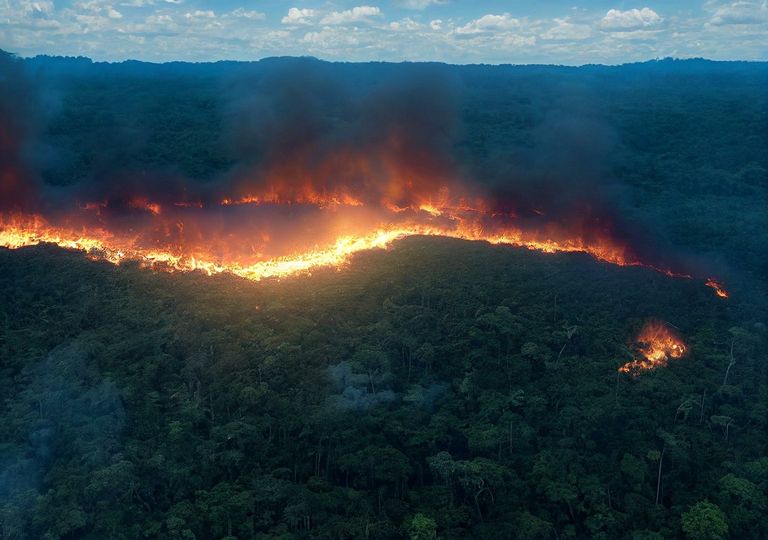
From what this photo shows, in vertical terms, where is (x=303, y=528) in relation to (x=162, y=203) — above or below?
below

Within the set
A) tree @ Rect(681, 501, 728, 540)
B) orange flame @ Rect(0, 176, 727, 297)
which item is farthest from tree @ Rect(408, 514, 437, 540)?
orange flame @ Rect(0, 176, 727, 297)

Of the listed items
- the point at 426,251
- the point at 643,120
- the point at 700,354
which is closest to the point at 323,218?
the point at 426,251

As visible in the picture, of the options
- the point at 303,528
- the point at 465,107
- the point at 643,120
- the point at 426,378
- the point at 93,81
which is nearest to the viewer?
the point at 303,528

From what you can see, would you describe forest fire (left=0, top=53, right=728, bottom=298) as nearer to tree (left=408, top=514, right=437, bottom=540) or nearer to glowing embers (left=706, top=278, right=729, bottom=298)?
glowing embers (left=706, top=278, right=729, bottom=298)

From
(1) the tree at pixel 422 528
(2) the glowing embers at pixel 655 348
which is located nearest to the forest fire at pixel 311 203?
(2) the glowing embers at pixel 655 348

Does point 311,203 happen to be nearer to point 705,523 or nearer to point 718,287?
point 718,287

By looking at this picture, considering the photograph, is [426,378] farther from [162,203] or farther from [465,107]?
[465,107]
